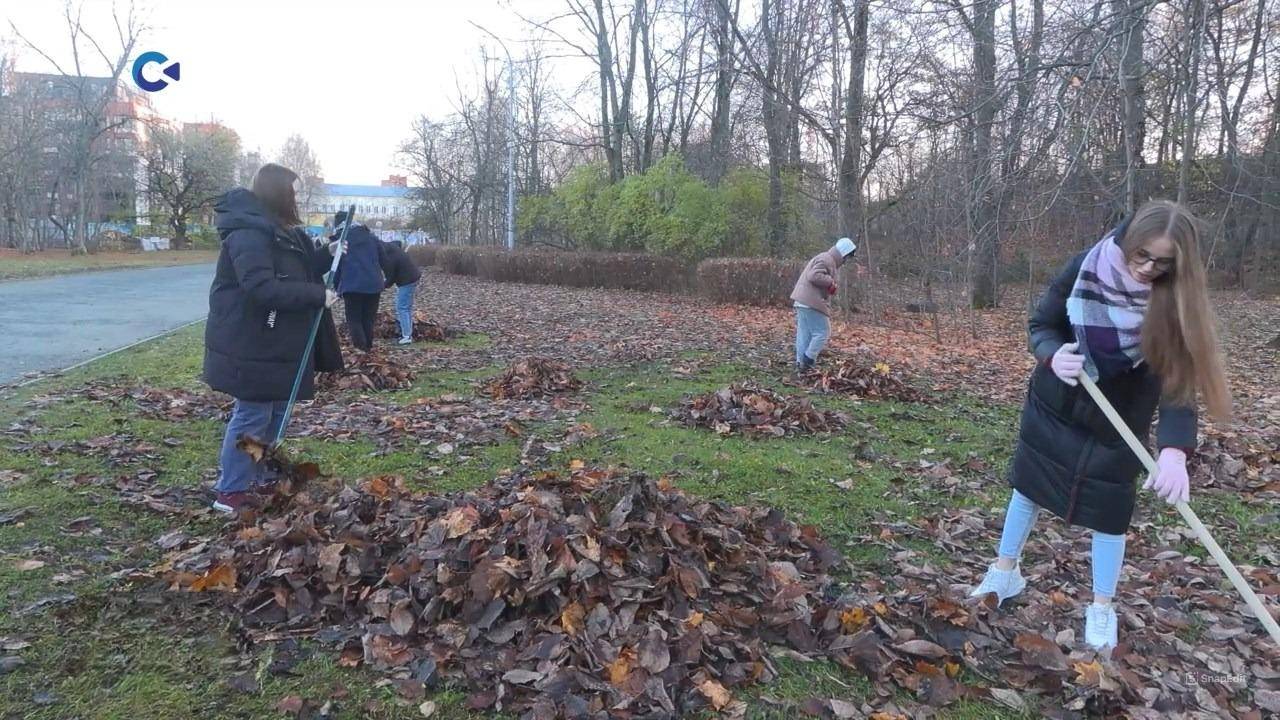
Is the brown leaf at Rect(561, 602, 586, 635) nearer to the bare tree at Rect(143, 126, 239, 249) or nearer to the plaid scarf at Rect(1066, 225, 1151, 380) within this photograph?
the plaid scarf at Rect(1066, 225, 1151, 380)

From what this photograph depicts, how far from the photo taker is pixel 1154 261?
2617 mm

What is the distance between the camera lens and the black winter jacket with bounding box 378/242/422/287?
31.4 ft

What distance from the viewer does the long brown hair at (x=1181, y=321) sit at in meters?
2.57

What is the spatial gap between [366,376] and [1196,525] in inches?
270

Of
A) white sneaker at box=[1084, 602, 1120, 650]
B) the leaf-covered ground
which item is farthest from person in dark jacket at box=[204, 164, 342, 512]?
white sneaker at box=[1084, 602, 1120, 650]

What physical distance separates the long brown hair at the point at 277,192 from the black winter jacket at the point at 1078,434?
11.6ft

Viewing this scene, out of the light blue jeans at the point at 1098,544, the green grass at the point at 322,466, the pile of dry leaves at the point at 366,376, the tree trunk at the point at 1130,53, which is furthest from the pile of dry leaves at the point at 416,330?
the light blue jeans at the point at 1098,544

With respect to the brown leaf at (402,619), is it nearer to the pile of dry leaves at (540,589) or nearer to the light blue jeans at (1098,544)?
the pile of dry leaves at (540,589)

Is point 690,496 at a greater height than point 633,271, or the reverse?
point 633,271

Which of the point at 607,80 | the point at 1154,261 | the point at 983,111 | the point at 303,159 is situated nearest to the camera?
the point at 1154,261

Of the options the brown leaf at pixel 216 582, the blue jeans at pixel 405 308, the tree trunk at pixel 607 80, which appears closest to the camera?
the brown leaf at pixel 216 582

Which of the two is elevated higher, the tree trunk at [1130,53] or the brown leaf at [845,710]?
the tree trunk at [1130,53]

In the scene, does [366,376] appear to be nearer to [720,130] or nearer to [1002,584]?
[1002,584]

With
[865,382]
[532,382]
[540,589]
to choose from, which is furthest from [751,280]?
[540,589]
